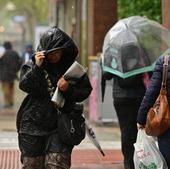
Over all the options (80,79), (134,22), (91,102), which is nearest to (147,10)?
(91,102)

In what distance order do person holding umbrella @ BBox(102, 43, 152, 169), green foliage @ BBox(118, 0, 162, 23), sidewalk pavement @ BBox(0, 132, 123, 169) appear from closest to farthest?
person holding umbrella @ BBox(102, 43, 152, 169) < sidewalk pavement @ BBox(0, 132, 123, 169) < green foliage @ BBox(118, 0, 162, 23)

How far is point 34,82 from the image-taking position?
5.39m

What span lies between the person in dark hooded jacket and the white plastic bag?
2.04ft

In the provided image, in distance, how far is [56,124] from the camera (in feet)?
17.8

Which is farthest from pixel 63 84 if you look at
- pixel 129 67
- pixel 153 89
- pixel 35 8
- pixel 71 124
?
pixel 35 8

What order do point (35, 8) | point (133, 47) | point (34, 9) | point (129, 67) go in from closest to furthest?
point (129, 67), point (133, 47), point (35, 8), point (34, 9)

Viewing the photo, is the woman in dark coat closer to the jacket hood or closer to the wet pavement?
the jacket hood

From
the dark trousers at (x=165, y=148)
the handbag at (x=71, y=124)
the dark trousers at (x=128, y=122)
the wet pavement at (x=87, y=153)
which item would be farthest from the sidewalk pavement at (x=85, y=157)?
the dark trousers at (x=165, y=148)

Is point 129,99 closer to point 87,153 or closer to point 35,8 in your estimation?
point 87,153

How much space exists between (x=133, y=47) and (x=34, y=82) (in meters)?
2.14

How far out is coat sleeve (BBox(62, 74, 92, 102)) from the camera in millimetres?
5359

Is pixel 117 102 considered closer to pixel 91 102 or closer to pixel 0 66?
pixel 91 102

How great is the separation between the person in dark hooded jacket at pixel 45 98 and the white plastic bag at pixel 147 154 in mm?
623

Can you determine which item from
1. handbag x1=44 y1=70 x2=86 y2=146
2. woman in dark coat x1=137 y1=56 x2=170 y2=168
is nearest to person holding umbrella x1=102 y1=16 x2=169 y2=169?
handbag x1=44 y1=70 x2=86 y2=146
